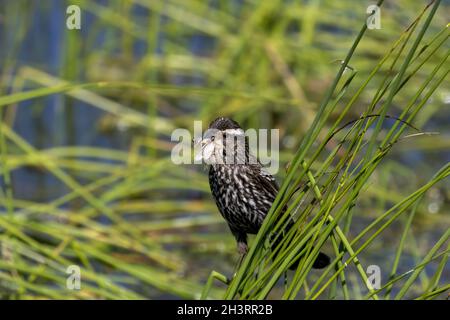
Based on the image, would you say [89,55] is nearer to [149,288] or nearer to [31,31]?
[31,31]

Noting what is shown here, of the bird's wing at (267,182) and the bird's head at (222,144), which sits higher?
the bird's head at (222,144)

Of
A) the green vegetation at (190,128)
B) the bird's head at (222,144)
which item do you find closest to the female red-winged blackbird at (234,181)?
the bird's head at (222,144)

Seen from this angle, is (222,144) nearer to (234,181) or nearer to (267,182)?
(234,181)

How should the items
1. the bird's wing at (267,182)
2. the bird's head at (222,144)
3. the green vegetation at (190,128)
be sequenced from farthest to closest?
the green vegetation at (190,128) → the bird's wing at (267,182) → the bird's head at (222,144)

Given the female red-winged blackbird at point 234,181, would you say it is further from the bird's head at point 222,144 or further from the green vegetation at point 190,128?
the green vegetation at point 190,128

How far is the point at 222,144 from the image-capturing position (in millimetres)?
3855

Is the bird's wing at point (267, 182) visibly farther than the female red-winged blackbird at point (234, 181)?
Yes

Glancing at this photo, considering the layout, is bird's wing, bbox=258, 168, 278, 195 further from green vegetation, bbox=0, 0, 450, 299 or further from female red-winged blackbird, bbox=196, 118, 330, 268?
green vegetation, bbox=0, 0, 450, 299

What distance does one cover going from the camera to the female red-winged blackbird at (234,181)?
3.80 metres

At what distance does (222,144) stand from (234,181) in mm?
164

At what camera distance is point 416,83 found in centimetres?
753

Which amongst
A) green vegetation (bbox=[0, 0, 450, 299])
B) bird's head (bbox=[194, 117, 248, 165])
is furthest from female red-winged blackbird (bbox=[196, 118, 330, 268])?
green vegetation (bbox=[0, 0, 450, 299])
